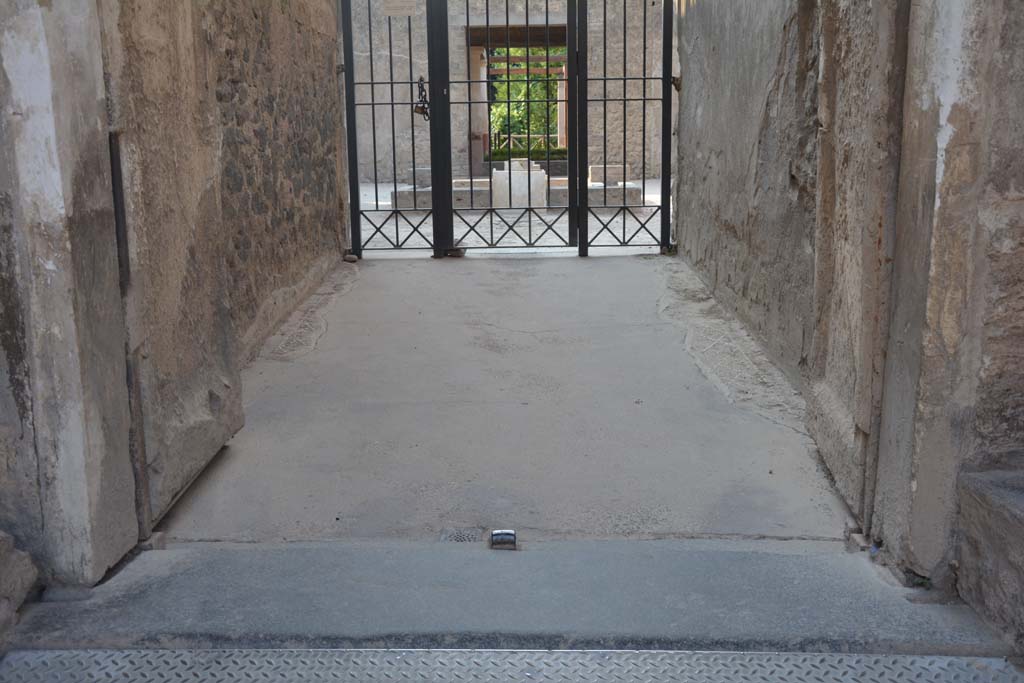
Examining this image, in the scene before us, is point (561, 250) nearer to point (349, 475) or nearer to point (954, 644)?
point (349, 475)

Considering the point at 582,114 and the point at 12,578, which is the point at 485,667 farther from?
the point at 582,114

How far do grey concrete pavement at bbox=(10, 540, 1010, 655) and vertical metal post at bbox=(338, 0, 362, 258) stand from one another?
4.89 metres

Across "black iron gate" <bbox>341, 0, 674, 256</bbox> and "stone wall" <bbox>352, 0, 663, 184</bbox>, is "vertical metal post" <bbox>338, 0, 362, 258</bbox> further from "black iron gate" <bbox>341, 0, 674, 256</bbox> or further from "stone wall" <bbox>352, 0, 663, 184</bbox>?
"stone wall" <bbox>352, 0, 663, 184</bbox>

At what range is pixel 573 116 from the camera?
7.05 metres

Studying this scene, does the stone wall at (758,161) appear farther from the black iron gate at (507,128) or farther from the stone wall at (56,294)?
the stone wall at (56,294)

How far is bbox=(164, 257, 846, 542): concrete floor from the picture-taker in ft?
9.11

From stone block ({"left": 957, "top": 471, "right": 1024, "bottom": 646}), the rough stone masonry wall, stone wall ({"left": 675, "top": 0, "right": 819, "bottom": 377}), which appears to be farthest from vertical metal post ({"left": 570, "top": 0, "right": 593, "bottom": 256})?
stone block ({"left": 957, "top": 471, "right": 1024, "bottom": 646})

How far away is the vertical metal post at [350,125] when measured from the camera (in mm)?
6879

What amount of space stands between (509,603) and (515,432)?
4.55 feet

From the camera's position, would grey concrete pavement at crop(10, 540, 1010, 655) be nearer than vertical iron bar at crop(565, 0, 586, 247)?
Yes

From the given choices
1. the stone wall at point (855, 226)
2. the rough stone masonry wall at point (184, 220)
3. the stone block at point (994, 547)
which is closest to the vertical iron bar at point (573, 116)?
the rough stone masonry wall at point (184, 220)

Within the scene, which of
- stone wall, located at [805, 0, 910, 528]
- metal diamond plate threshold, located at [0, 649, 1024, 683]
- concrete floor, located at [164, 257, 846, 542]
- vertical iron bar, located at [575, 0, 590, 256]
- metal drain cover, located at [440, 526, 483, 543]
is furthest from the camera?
vertical iron bar, located at [575, 0, 590, 256]

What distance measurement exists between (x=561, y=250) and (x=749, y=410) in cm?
400

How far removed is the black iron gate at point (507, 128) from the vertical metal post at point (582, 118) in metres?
0.01
